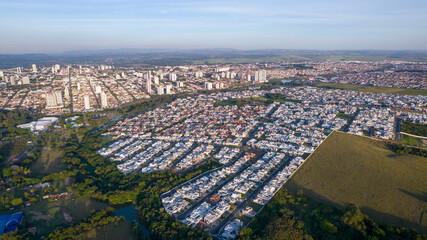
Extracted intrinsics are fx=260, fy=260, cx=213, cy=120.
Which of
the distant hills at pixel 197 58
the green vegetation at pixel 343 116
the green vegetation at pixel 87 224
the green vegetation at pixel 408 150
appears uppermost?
the distant hills at pixel 197 58

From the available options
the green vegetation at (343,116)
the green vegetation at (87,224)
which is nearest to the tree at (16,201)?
the green vegetation at (87,224)

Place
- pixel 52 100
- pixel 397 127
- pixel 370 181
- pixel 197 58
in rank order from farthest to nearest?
pixel 197 58 → pixel 52 100 → pixel 397 127 → pixel 370 181

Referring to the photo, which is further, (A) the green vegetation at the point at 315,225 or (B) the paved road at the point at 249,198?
(B) the paved road at the point at 249,198

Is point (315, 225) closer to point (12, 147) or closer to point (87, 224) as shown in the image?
point (87, 224)

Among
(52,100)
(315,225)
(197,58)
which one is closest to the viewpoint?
(315,225)

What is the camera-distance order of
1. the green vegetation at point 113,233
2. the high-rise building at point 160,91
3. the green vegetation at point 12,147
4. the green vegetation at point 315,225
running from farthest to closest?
the high-rise building at point 160,91
the green vegetation at point 12,147
the green vegetation at point 113,233
the green vegetation at point 315,225

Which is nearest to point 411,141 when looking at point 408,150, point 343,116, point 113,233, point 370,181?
point 408,150

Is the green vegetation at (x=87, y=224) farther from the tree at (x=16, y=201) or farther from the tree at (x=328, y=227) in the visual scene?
the tree at (x=328, y=227)
